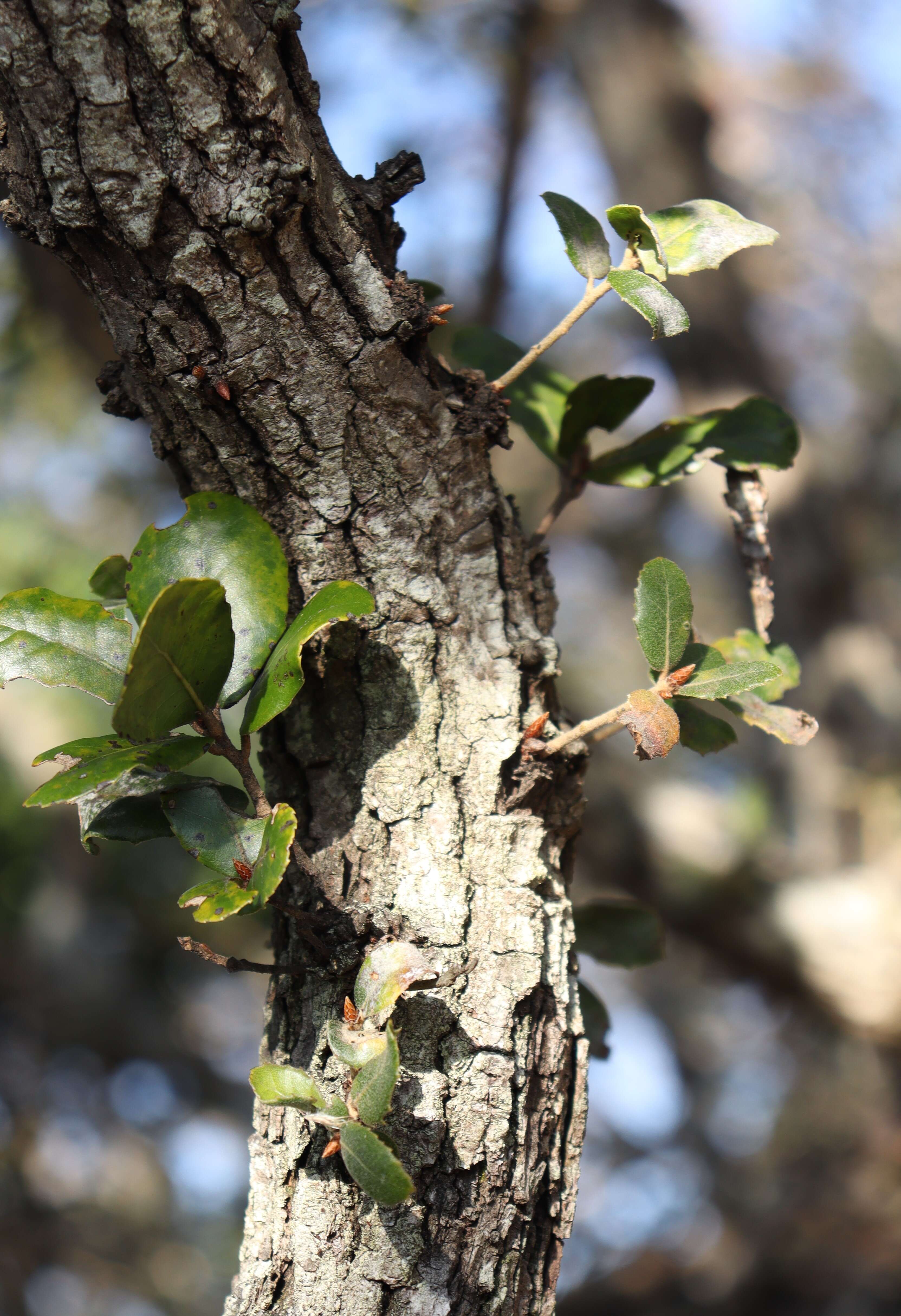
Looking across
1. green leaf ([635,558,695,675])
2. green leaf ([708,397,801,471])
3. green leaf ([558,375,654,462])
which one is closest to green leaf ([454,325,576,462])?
green leaf ([558,375,654,462])

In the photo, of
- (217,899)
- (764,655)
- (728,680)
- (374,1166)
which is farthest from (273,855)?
(764,655)

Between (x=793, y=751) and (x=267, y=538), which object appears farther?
(x=793, y=751)

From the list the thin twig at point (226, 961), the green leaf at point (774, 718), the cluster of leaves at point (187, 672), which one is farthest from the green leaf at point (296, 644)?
the green leaf at point (774, 718)

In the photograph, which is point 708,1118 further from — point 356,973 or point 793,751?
point 356,973

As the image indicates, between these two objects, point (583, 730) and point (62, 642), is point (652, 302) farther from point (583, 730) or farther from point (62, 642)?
point (62, 642)

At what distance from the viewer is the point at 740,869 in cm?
178

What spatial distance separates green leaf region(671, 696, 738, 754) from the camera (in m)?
0.50

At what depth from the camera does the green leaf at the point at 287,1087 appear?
15.2 inches

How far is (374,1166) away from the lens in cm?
36

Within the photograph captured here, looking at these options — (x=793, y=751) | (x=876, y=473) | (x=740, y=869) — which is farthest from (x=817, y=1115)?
(x=876, y=473)

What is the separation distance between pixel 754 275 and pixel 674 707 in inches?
134

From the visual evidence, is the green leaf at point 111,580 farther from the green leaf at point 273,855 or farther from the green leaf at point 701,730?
the green leaf at point 701,730

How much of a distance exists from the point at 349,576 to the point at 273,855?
0.18 metres

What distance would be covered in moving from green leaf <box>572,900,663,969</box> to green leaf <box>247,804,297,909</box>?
13.3 inches
